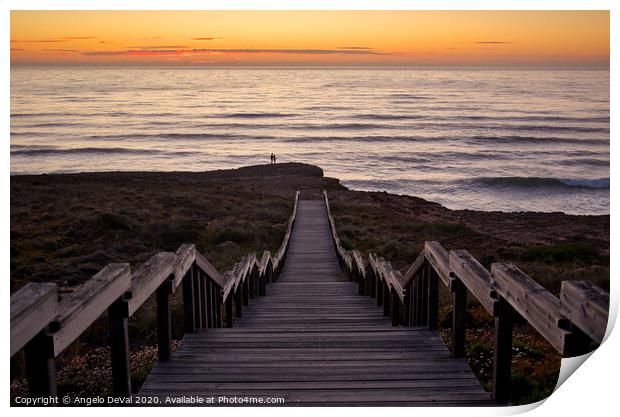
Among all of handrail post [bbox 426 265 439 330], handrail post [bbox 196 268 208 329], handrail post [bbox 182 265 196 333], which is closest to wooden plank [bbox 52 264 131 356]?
handrail post [bbox 182 265 196 333]

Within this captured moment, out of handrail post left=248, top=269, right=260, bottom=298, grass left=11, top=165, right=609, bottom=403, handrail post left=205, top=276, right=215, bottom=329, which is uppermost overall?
handrail post left=205, top=276, right=215, bottom=329

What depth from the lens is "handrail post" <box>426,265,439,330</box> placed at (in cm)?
476

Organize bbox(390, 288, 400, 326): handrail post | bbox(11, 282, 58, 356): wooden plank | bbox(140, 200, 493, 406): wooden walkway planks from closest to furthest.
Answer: bbox(11, 282, 58, 356): wooden plank < bbox(140, 200, 493, 406): wooden walkway planks < bbox(390, 288, 400, 326): handrail post

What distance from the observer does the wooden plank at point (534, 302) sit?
2764 mm

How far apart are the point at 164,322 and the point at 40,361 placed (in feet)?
5.57

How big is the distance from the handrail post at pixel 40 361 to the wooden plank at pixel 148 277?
765mm

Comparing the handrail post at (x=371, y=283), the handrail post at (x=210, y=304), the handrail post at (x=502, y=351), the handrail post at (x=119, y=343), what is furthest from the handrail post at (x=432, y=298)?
the handrail post at (x=371, y=283)

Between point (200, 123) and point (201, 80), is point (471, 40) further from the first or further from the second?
point (201, 80)

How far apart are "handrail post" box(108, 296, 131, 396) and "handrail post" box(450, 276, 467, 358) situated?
2146 millimetres

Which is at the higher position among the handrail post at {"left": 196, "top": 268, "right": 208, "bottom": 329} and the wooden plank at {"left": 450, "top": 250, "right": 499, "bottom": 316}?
the wooden plank at {"left": 450, "top": 250, "right": 499, "bottom": 316}

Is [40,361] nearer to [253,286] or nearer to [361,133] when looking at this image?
[253,286]

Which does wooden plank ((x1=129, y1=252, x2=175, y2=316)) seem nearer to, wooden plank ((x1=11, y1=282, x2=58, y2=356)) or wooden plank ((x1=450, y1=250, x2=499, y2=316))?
wooden plank ((x1=11, y1=282, x2=58, y2=356))
